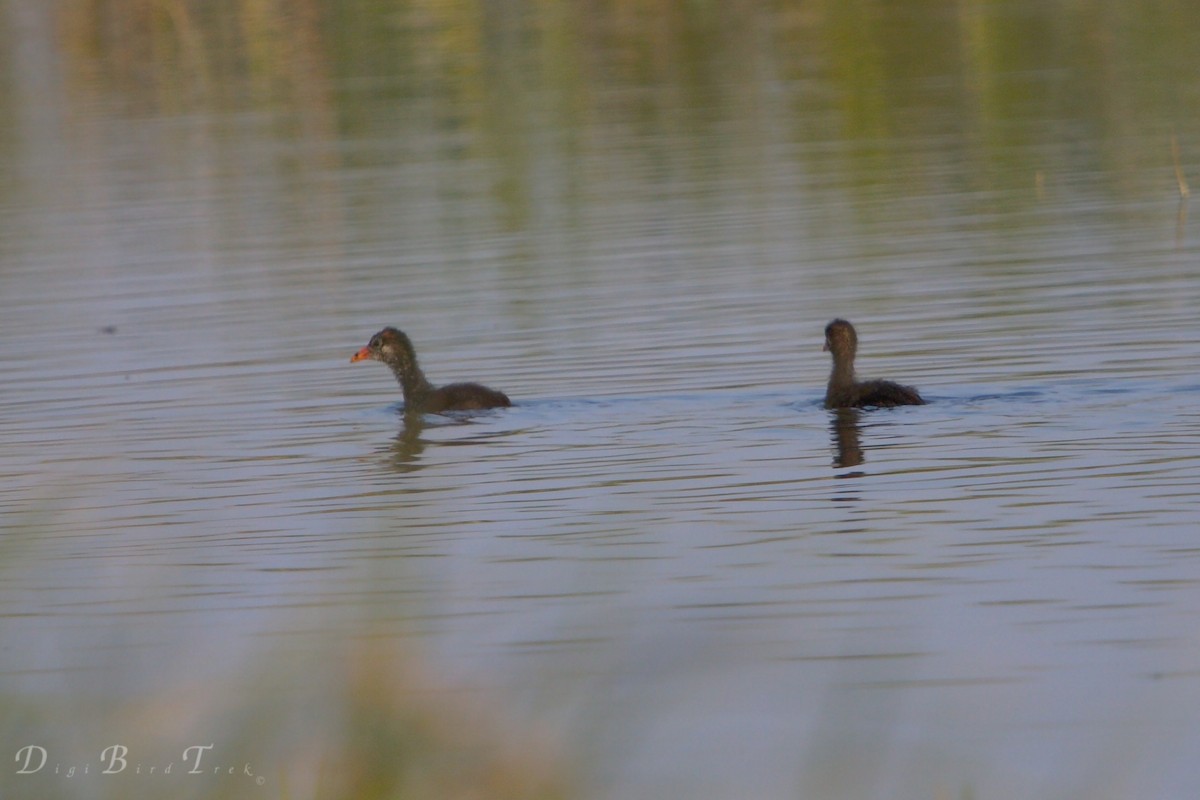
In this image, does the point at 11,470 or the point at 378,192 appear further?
the point at 378,192

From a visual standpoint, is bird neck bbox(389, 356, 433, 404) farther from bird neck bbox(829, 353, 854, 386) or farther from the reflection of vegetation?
the reflection of vegetation

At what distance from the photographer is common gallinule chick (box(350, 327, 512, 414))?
52.0ft

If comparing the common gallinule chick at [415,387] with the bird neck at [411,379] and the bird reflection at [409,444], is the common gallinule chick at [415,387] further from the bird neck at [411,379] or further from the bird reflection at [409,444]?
the bird reflection at [409,444]

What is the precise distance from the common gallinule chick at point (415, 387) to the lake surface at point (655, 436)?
22cm

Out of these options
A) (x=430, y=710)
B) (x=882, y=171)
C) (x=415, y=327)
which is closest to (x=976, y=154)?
(x=882, y=171)

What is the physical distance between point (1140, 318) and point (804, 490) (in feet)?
19.6

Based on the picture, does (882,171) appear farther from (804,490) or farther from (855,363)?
(804,490)

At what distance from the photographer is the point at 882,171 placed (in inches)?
1099

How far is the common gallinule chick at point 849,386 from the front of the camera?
14.7 m

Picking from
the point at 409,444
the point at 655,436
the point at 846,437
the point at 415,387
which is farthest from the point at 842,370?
the point at 415,387

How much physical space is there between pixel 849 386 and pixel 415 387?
146 inches

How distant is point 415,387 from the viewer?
17.0m

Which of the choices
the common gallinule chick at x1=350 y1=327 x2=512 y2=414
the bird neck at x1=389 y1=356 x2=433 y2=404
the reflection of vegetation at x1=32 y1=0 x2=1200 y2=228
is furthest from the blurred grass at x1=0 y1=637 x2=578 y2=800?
the reflection of vegetation at x1=32 y1=0 x2=1200 y2=228

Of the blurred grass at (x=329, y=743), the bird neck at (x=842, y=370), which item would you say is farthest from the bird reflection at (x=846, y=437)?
the blurred grass at (x=329, y=743)
